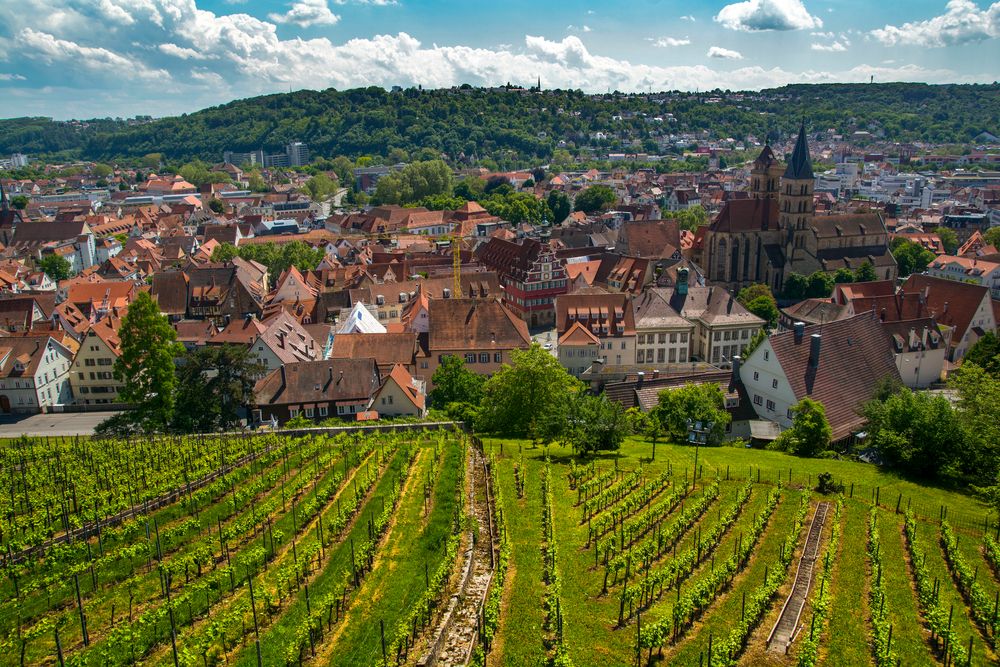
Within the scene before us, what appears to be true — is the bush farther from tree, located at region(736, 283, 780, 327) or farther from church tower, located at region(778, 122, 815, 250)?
church tower, located at region(778, 122, 815, 250)

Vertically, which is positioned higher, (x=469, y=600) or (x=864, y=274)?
(x=864, y=274)

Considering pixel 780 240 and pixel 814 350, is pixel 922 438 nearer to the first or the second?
pixel 814 350

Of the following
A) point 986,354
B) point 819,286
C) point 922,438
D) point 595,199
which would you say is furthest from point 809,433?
point 595,199

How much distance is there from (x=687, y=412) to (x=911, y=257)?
2969 inches

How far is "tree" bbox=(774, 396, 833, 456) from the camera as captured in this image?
136 ft

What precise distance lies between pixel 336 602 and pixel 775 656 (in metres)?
13.3

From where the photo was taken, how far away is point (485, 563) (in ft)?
86.7

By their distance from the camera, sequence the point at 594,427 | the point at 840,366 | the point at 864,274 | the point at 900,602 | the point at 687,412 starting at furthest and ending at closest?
the point at 864,274 < the point at 840,366 < the point at 687,412 < the point at 594,427 < the point at 900,602

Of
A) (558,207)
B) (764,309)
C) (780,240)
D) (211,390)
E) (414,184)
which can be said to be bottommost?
(211,390)

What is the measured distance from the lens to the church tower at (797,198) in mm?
93188

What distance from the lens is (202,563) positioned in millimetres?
26281

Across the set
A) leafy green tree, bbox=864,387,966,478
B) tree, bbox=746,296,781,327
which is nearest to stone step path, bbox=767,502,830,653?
leafy green tree, bbox=864,387,966,478

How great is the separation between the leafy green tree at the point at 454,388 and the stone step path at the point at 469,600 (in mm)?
19244

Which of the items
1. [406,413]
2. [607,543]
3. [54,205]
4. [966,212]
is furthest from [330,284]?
[54,205]
